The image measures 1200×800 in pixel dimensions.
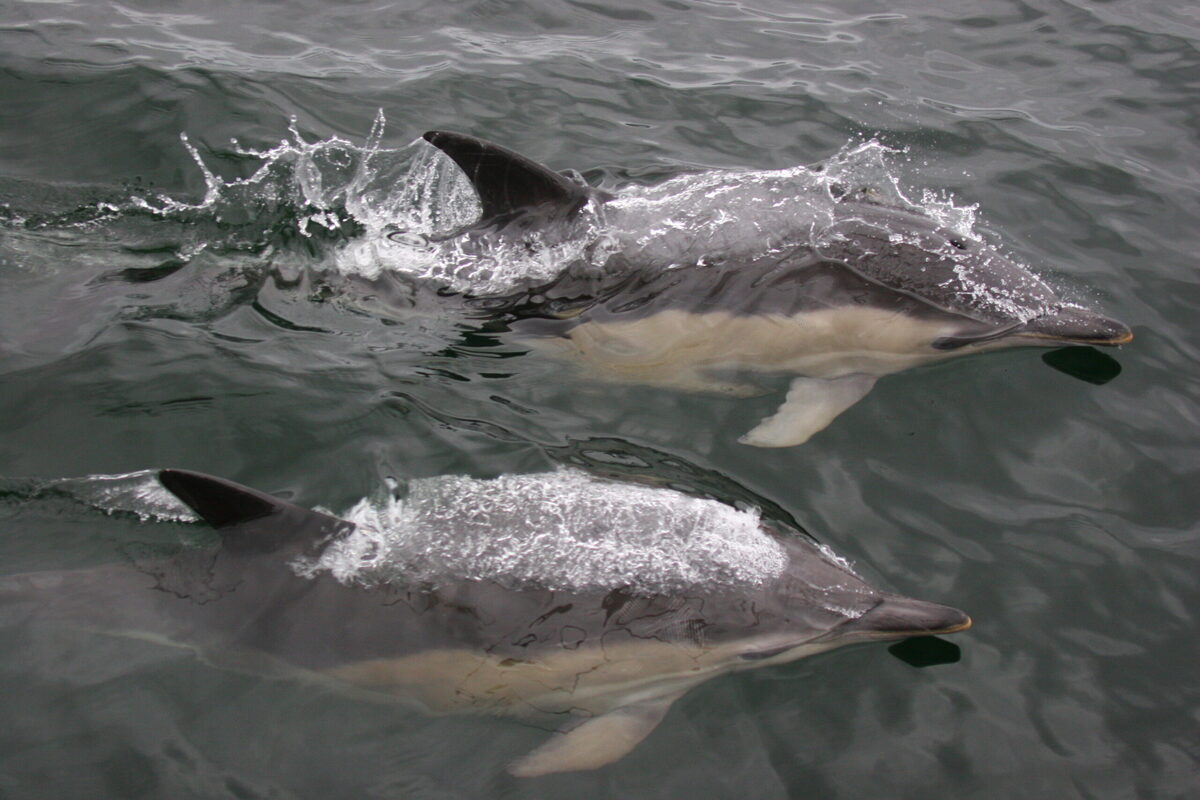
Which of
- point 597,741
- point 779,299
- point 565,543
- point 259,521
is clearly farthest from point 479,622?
point 779,299

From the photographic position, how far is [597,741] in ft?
14.6

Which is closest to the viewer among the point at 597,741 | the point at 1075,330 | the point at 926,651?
the point at 597,741

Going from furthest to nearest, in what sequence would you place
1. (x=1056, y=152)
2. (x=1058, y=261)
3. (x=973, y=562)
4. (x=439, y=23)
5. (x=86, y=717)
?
(x=439, y=23), (x=1056, y=152), (x=1058, y=261), (x=973, y=562), (x=86, y=717)

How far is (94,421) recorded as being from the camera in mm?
5777

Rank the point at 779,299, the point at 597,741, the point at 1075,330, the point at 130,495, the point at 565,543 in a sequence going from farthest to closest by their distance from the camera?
the point at 779,299 → the point at 1075,330 → the point at 130,495 → the point at 565,543 → the point at 597,741

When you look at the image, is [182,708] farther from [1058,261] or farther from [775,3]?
[775,3]

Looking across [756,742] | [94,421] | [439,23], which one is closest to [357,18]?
[439,23]

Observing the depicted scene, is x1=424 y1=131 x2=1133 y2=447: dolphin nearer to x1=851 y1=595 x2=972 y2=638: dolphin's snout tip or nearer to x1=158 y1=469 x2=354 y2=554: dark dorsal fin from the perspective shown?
x1=851 y1=595 x2=972 y2=638: dolphin's snout tip

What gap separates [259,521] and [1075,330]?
15.8ft

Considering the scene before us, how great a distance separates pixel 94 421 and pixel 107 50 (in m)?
5.35

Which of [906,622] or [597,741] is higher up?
[906,622]

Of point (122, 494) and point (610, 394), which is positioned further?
point (610, 394)

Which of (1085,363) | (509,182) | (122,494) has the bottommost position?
(122,494)

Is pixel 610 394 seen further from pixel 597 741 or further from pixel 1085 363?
pixel 1085 363
